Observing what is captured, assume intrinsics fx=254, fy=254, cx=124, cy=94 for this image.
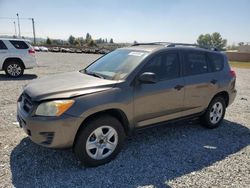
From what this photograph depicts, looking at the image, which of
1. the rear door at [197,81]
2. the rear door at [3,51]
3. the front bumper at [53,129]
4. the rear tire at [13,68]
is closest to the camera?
the front bumper at [53,129]

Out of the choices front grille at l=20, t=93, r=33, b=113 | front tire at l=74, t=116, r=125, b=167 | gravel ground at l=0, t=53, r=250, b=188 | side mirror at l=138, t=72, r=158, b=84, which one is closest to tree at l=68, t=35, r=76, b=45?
gravel ground at l=0, t=53, r=250, b=188

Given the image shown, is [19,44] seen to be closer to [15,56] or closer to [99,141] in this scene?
[15,56]

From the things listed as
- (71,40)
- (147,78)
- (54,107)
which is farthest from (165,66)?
(71,40)

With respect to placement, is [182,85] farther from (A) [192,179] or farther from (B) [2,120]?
(B) [2,120]

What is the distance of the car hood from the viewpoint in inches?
135

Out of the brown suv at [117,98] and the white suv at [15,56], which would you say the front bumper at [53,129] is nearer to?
the brown suv at [117,98]

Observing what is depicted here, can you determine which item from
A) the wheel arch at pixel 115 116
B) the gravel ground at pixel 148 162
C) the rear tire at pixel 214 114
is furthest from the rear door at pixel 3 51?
the rear tire at pixel 214 114

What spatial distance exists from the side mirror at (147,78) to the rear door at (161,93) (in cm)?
11

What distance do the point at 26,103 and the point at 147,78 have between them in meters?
1.81

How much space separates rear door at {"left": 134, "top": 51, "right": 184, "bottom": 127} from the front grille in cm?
151

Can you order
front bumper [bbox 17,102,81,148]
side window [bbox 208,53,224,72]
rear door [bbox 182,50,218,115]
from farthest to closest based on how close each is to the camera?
side window [bbox 208,53,224,72] → rear door [bbox 182,50,218,115] → front bumper [bbox 17,102,81,148]

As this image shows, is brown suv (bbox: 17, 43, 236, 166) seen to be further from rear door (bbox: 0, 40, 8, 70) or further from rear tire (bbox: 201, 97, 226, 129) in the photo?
rear door (bbox: 0, 40, 8, 70)

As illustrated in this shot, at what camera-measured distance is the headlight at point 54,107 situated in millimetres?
3281

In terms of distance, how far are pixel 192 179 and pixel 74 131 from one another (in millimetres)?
1719
